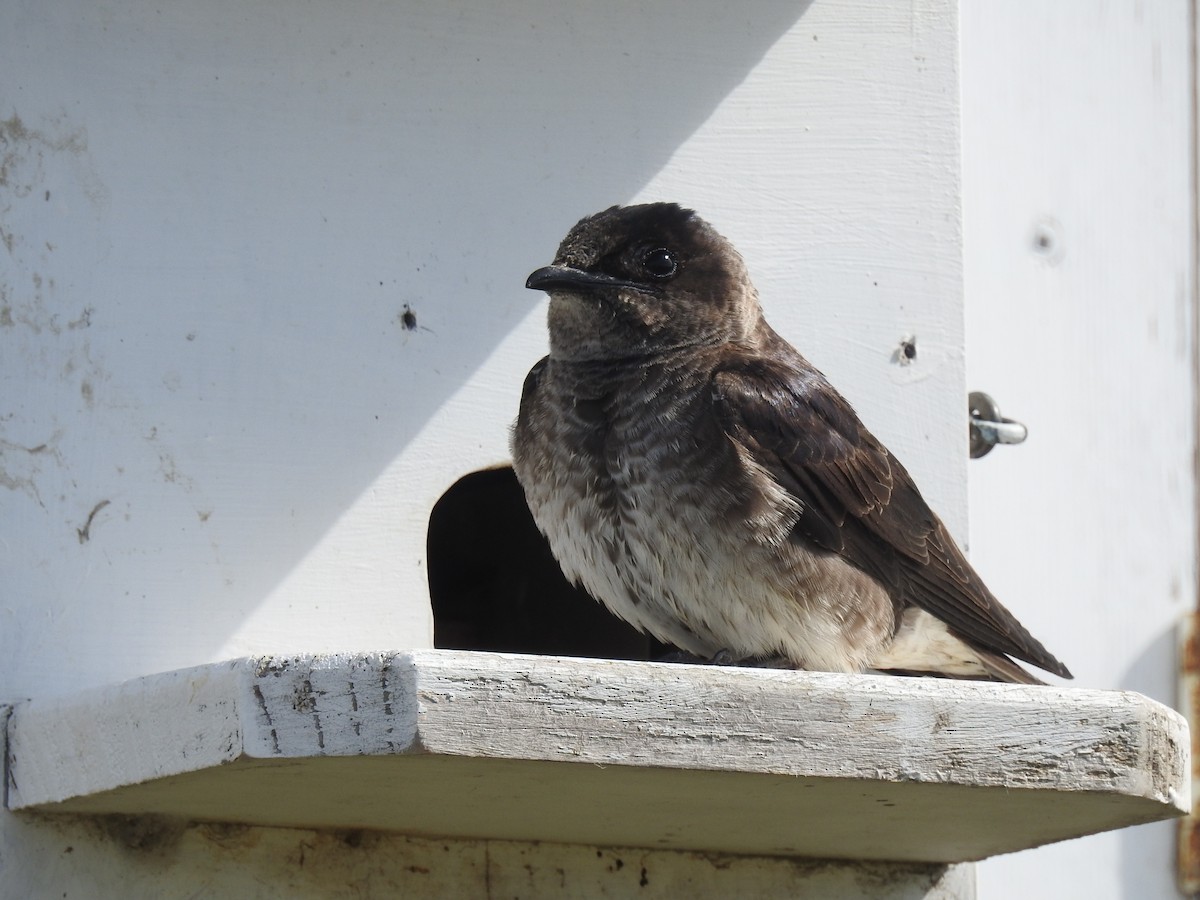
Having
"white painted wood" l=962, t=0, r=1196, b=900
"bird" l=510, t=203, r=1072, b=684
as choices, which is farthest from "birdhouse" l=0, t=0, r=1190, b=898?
"white painted wood" l=962, t=0, r=1196, b=900

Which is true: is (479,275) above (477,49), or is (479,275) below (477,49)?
below

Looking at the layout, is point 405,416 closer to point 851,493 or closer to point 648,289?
point 648,289

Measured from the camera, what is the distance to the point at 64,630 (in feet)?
6.63

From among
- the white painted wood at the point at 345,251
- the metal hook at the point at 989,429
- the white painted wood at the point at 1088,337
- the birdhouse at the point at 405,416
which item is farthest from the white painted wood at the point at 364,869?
the white painted wood at the point at 1088,337

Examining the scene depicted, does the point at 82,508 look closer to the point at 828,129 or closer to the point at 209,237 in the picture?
the point at 209,237

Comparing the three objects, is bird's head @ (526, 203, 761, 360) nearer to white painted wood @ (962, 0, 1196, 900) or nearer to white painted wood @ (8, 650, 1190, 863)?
white painted wood @ (8, 650, 1190, 863)

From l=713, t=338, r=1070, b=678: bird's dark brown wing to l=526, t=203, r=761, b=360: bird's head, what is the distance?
0.35ft

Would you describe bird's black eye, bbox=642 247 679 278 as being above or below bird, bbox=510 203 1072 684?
above

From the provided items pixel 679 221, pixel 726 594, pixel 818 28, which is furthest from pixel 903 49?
pixel 726 594

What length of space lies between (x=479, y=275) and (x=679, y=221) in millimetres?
270

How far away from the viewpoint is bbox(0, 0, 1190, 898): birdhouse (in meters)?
1.69

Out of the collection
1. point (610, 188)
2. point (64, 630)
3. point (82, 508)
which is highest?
point (610, 188)

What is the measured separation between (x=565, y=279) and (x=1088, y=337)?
1261mm

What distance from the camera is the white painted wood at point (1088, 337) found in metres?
2.99
